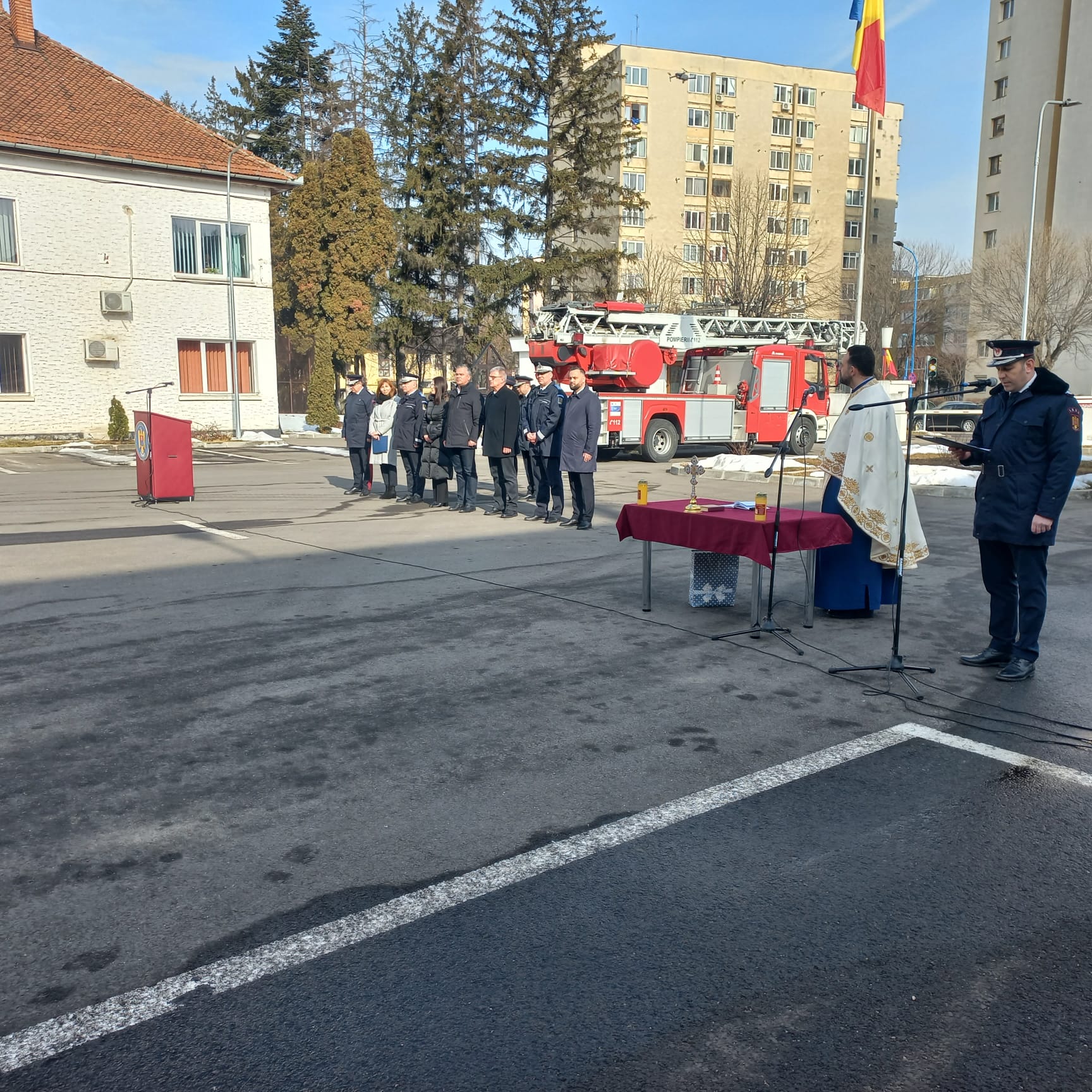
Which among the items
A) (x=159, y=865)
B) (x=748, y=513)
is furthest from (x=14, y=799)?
(x=748, y=513)

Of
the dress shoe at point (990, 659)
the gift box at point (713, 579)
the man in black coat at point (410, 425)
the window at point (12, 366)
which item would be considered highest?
the window at point (12, 366)

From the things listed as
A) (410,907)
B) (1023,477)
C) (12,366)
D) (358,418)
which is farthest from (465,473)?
(12,366)

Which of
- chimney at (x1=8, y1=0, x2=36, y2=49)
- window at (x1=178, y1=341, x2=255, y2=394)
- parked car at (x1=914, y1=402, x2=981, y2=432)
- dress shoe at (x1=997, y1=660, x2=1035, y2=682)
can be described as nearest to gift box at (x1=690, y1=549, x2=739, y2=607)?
dress shoe at (x1=997, y1=660, x2=1035, y2=682)

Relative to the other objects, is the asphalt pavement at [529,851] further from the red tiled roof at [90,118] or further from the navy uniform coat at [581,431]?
Result: the red tiled roof at [90,118]

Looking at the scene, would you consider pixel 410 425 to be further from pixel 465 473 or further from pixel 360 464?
pixel 360 464

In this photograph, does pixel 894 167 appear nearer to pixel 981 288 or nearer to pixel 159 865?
pixel 981 288

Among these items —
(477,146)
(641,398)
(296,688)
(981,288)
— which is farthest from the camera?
(477,146)

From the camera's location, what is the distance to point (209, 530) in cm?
1239

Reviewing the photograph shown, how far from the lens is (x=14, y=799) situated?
14.5ft

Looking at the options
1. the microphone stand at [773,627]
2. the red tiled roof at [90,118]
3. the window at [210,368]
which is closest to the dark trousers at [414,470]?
the microphone stand at [773,627]

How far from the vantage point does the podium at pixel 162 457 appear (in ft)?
47.4

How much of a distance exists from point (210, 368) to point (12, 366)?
18.5 ft

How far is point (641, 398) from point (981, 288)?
23005 millimetres

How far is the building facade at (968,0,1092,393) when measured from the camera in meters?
52.5
